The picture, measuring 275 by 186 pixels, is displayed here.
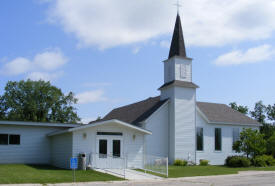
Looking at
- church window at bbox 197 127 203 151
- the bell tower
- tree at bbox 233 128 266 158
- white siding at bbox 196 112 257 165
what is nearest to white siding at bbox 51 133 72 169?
the bell tower

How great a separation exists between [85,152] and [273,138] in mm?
20835

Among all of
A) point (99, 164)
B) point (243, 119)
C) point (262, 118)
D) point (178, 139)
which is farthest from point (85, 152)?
point (262, 118)

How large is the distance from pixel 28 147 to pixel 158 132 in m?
11.3

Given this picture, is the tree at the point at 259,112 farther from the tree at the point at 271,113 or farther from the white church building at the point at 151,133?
the white church building at the point at 151,133

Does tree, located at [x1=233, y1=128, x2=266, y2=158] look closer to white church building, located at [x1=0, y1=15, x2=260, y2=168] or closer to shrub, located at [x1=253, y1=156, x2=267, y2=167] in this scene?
shrub, located at [x1=253, y1=156, x2=267, y2=167]

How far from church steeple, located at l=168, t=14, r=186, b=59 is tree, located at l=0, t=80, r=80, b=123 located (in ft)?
Result: 95.2

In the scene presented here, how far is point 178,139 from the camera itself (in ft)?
103

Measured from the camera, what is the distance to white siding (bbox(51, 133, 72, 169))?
984 inches

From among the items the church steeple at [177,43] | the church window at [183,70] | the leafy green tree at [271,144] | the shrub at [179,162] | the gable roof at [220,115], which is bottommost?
the shrub at [179,162]

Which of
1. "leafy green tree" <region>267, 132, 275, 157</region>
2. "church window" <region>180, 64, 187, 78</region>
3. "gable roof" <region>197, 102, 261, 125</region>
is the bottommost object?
"leafy green tree" <region>267, 132, 275, 157</region>

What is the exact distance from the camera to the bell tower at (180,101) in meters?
31.4

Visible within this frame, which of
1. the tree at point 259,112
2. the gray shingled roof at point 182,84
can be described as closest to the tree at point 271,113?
the tree at point 259,112

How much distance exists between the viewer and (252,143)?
3061 centimetres

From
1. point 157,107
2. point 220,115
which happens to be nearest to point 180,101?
point 157,107
